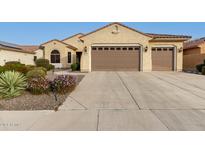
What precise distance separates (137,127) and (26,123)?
2.83 metres

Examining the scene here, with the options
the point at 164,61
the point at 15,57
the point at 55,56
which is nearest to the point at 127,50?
the point at 164,61

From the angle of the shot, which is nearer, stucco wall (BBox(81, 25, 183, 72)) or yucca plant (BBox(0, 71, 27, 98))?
yucca plant (BBox(0, 71, 27, 98))

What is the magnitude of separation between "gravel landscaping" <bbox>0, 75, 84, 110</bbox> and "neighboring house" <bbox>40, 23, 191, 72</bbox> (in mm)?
14068

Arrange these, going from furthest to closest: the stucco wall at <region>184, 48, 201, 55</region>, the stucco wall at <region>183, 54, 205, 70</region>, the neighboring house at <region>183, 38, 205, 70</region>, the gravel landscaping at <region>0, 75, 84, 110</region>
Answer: the stucco wall at <region>184, 48, 201, 55</region>
the neighboring house at <region>183, 38, 205, 70</region>
the stucco wall at <region>183, 54, 205, 70</region>
the gravel landscaping at <region>0, 75, 84, 110</region>

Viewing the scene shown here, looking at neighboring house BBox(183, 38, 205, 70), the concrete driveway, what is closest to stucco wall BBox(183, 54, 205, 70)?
neighboring house BBox(183, 38, 205, 70)

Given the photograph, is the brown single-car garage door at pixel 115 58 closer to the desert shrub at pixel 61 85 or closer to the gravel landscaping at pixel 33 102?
the desert shrub at pixel 61 85

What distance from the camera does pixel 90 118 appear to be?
5977 millimetres

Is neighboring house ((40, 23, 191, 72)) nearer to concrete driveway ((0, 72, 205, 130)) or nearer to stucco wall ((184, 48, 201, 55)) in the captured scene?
stucco wall ((184, 48, 201, 55))

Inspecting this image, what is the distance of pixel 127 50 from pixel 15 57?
47.6 feet

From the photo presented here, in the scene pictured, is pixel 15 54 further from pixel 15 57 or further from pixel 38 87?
pixel 38 87

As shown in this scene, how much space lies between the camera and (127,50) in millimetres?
23281

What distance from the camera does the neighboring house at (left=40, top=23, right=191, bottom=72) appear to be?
23.0m

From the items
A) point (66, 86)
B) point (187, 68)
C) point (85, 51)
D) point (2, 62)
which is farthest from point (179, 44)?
point (2, 62)

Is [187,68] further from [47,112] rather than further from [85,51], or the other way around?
[47,112]
